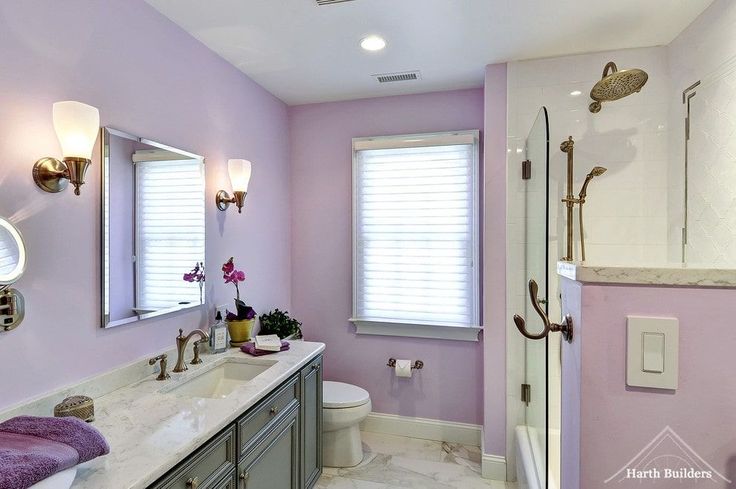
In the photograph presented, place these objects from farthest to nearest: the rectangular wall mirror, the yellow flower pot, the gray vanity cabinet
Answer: the yellow flower pot, the rectangular wall mirror, the gray vanity cabinet

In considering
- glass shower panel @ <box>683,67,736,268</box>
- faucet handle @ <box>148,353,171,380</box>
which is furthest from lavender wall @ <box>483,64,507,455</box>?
faucet handle @ <box>148,353,171,380</box>

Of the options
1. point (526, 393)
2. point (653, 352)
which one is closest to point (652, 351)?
point (653, 352)

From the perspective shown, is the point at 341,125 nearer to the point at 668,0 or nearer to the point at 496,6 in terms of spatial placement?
the point at 496,6

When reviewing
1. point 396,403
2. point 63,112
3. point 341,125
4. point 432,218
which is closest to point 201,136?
point 63,112

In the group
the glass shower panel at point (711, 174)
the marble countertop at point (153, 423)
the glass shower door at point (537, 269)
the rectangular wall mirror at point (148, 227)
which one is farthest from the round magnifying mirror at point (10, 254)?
the glass shower panel at point (711, 174)

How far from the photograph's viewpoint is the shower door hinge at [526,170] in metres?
2.33

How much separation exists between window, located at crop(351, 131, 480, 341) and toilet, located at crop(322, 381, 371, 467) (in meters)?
0.58

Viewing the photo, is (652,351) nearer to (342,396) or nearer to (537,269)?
(537,269)

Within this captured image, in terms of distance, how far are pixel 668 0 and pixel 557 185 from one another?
0.97 m

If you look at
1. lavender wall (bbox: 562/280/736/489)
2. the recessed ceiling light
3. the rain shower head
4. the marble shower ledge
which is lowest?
lavender wall (bbox: 562/280/736/489)

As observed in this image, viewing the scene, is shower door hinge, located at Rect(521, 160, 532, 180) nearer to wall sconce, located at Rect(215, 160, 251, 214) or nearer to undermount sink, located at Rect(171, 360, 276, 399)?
wall sconce, located at Rect(215, 160, 251, 214)

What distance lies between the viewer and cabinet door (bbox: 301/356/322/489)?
2.07 meters

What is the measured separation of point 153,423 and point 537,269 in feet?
6.05

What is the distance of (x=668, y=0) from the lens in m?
1.78
